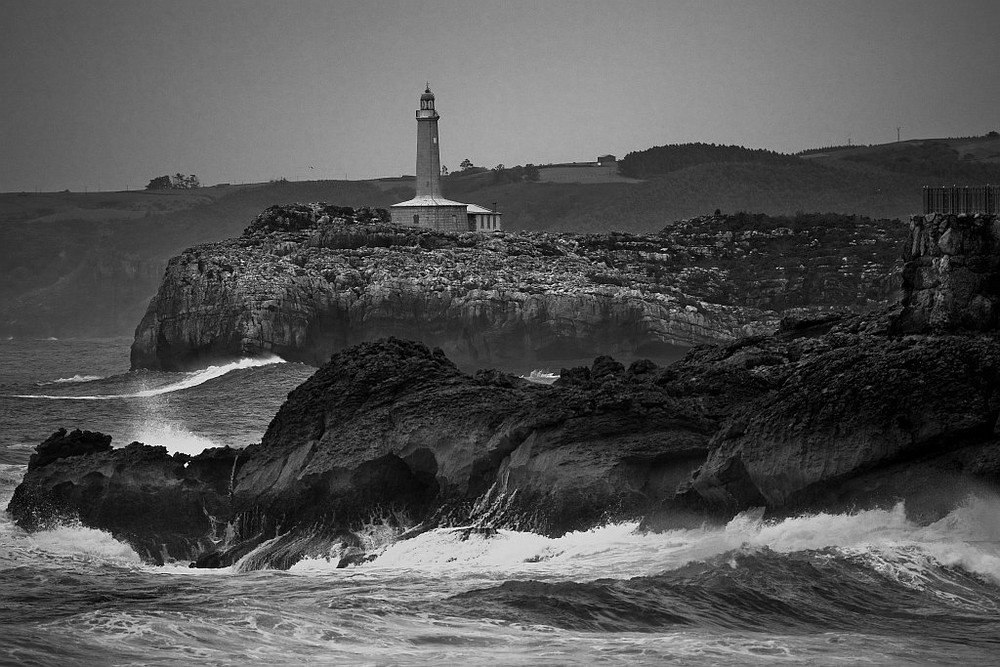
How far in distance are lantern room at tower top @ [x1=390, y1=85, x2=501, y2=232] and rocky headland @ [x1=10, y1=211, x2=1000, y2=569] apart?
1767 inches

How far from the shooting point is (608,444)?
2292 centimetres

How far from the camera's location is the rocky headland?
67.7ft

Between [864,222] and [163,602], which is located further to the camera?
[864,222]

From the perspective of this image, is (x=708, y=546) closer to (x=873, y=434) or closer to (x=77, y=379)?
(x=873, y=434)

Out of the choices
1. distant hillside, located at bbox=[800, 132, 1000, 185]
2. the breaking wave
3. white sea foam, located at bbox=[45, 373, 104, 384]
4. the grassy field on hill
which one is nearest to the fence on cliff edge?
the breaking wave

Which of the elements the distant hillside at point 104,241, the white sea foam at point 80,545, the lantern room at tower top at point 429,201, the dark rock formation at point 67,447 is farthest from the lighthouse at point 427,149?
the white sea foam at point 80,545

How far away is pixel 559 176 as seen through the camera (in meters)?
148

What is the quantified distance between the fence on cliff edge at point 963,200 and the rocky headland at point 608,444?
722mm

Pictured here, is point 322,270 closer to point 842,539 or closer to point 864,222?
point 864,222

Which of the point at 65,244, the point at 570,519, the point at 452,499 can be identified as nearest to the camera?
the point at 570,519

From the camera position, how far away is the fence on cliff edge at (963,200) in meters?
25.1

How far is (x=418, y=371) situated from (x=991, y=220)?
9.19 metres

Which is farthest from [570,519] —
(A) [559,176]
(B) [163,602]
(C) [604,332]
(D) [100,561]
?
(A) [559,176]

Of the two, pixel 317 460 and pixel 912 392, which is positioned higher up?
pixel 912 392
